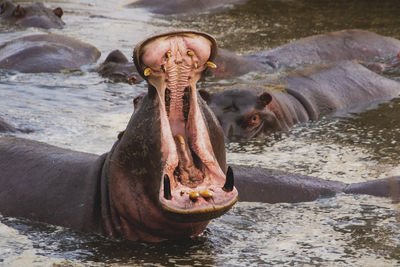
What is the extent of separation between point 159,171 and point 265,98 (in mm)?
3432

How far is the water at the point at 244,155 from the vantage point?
156 inches

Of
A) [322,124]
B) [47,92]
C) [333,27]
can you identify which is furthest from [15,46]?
[333,27]

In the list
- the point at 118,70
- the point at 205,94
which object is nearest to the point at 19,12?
the point at 118,70

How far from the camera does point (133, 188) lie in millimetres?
3906

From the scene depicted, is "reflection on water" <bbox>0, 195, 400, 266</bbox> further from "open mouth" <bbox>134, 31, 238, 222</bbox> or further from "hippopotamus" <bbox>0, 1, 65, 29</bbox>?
"hippopotamus" <bbox>0, 1, 65, 29</bbox>

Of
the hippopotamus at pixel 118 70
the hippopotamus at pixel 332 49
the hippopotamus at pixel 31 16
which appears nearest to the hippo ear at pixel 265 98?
the hippopotamus at pixel 118 70

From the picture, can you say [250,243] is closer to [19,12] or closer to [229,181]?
[229,181]

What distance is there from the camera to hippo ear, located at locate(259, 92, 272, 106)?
23.3ft

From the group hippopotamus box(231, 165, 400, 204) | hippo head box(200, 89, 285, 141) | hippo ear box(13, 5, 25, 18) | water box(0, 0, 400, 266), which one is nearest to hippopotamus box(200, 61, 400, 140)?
hippo head box(200, 89, 285, 141)

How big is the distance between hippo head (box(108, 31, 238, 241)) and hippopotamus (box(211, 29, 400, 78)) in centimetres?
555

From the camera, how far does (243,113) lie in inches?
278

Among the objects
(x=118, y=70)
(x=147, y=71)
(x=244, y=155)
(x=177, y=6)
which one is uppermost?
(x=147, y=71)

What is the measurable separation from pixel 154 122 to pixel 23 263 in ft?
2.67

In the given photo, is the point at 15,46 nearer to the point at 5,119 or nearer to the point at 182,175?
the point at 5,119
